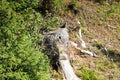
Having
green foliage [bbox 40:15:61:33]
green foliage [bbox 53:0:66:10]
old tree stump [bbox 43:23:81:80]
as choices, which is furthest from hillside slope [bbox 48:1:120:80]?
green foliage [bbox 40:15:61:33]

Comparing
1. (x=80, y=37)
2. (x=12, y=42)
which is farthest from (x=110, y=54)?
(x=12, y=42)

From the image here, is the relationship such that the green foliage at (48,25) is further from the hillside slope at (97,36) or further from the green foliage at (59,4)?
the green foliage at (59,4)

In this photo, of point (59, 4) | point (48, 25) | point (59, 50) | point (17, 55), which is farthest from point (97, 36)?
point (17, 55)

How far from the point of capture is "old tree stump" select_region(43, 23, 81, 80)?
49.6ft

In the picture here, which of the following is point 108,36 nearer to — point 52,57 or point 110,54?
point 110,54

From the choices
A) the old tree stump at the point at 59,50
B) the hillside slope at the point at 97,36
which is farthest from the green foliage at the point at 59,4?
the old tree stump at the point at 59,50

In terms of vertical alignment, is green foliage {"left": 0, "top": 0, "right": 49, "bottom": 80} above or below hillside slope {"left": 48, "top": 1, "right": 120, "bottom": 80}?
above

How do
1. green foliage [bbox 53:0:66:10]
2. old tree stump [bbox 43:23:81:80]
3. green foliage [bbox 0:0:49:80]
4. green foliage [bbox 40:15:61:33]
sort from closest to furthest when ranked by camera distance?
green foliage [bbox 0:0:49:80] < old tree stump [bbox 43:23:81:80] < green foliage [bbox 40:15:61:33] < green foliage [bbox 53:0:66:10]

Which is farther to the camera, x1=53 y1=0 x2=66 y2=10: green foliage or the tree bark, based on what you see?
x1=53 y1=0 x2=66 y2=10: green foliage

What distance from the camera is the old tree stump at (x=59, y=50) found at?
15.1 metres

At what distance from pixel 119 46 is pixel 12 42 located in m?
8.96

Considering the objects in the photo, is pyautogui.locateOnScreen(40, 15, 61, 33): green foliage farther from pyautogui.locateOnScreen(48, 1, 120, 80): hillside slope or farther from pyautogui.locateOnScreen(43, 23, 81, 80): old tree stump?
pyautogui.locateOnScreen(48, 1, 120, 80): hillside slope

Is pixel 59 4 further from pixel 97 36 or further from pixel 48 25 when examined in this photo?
pixel 48 25

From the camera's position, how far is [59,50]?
15.4 metres
